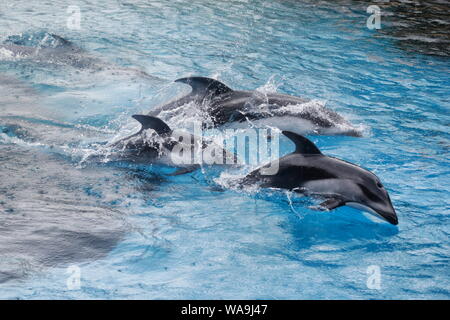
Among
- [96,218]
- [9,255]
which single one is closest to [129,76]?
[96,218]

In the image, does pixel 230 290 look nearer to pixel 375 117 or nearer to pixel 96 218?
pixel 96 218

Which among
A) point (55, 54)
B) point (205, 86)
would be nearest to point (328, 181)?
point (205, 86)

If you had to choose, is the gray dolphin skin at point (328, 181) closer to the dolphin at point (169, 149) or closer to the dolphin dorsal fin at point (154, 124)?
the dolphin at point (169, 149)

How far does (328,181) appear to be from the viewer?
554cm

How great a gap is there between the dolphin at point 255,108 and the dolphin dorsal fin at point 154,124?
1139 mm

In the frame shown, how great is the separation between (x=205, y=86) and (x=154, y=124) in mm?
1412

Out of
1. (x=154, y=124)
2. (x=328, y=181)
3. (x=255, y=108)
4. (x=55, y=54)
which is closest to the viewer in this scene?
(x=328, y=181)

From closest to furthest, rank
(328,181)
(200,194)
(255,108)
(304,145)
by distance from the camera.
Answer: (328,181), (304,145), (200,194), (255,108)

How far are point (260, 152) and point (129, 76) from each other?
434 cm

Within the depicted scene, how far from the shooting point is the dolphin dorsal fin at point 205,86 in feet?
24.6

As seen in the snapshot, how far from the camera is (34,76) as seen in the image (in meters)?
10.3

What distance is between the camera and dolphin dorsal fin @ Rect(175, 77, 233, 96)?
24.6 ft

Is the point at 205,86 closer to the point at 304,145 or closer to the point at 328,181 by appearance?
the point at 304,145

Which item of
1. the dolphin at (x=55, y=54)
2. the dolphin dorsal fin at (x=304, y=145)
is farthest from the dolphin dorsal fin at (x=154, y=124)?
the dolphin at (x=55, y=54)
